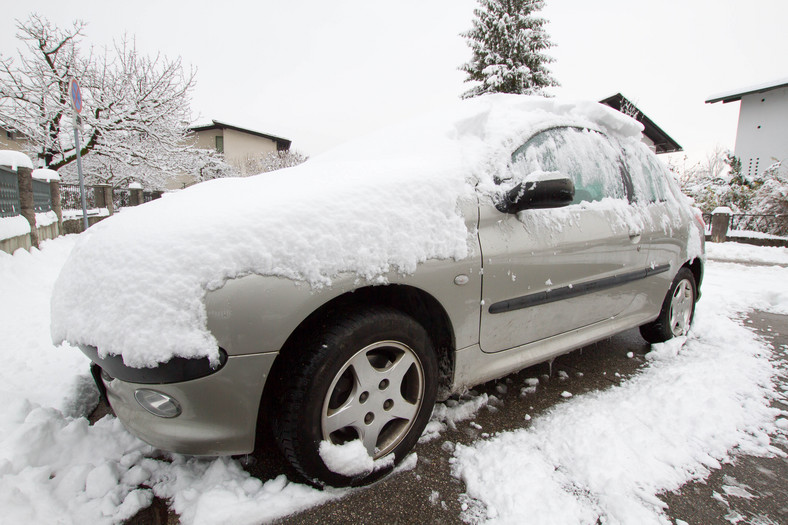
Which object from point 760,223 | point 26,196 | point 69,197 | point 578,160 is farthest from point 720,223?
point 69,197

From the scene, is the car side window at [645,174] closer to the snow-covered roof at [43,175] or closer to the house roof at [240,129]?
the snow-covered roof at [43,175]

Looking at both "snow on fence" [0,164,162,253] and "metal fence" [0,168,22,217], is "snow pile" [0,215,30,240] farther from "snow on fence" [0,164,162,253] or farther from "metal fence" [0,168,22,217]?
"metal fence" [0,168,22,217]

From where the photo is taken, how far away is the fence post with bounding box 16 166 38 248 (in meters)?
5.42

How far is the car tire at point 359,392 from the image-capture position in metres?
1.34

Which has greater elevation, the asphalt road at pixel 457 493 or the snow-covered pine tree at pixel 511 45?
the snow-covered pine tree at pixel 511 45

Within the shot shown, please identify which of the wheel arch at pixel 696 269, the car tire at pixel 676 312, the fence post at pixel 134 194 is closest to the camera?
the car tire at pixel 676 312

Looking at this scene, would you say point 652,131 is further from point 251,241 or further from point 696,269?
point 251,241

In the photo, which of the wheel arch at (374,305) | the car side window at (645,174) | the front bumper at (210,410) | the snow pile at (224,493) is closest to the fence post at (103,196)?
the snow pile at (224,493)

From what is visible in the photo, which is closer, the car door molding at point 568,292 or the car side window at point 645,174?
the car door molding at point 568,292

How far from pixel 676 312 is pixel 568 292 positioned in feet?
5.10

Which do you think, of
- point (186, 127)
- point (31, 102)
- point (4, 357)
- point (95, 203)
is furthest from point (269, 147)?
point (4, 357)

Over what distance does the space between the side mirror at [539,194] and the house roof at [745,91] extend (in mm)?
24709

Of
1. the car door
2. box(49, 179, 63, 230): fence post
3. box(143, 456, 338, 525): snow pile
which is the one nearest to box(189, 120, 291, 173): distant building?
box(49, 179, 63, 230): fence post

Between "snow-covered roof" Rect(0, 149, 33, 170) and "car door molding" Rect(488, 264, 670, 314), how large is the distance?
19.5 ft
